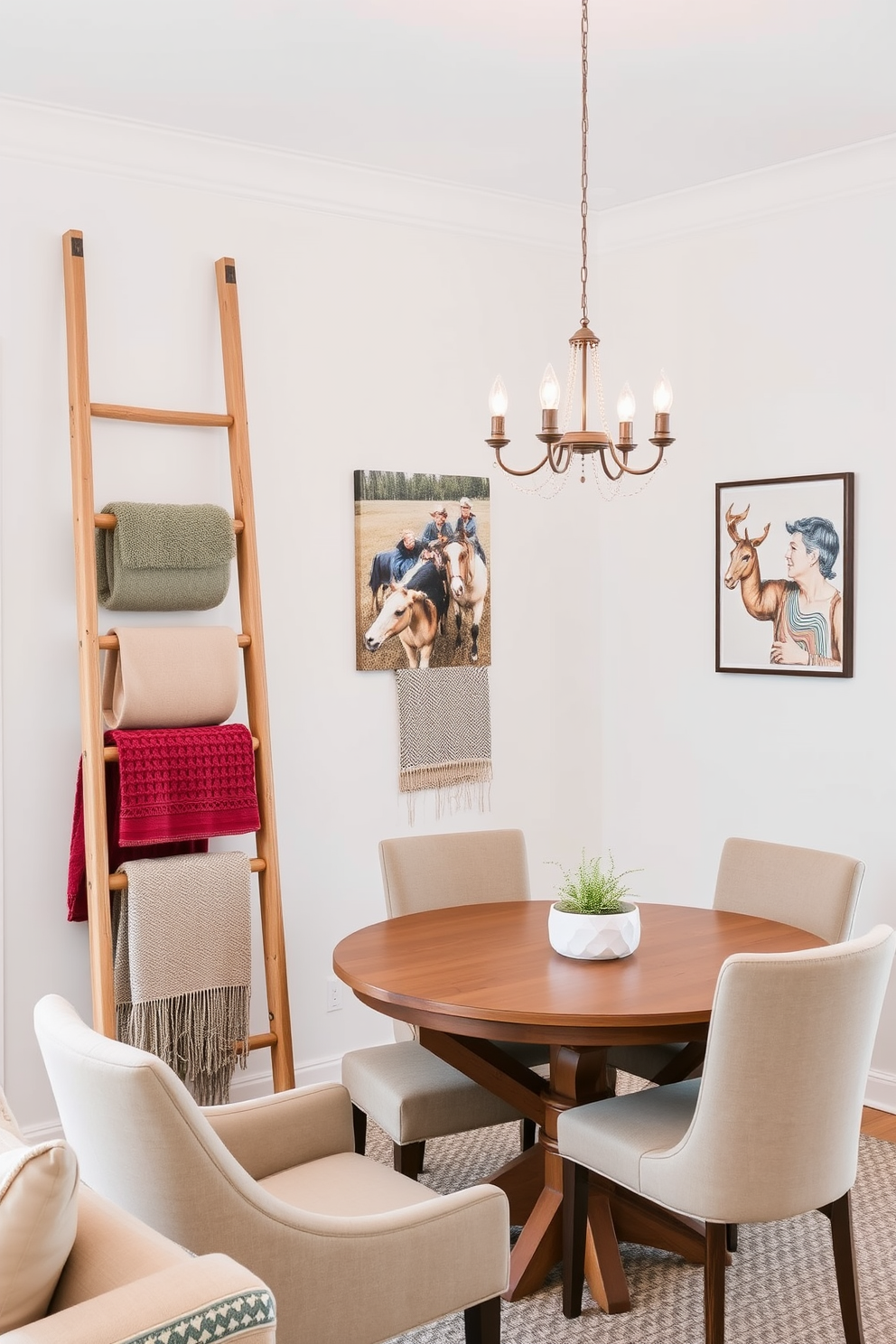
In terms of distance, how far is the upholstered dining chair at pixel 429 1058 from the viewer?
2746 mm

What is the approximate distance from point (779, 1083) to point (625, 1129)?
394mm

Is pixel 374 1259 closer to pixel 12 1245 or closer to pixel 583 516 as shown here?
pixel 12 1245

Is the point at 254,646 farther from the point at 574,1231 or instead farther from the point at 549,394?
the point at 574,1231

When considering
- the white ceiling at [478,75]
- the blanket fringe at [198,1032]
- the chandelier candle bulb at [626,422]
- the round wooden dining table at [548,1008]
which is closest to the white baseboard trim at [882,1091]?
the round wooden dining table at [548,1008]

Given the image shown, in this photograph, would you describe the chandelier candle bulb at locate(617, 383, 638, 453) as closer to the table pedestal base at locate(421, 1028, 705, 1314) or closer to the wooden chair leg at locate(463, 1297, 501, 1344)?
the table pedestal base at locate(421, 1028, 705, 1314)

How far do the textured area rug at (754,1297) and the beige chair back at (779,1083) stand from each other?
1.42 feet

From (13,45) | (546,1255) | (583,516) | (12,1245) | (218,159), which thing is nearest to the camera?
(12,1245)

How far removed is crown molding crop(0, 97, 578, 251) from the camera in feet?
10.8

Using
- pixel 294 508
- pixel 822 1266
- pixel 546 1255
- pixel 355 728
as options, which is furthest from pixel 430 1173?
pixel 294 508

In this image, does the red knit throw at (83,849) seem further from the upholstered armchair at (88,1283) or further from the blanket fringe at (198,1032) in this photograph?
the upholstered armchair at (88,1283)

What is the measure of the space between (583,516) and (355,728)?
3.87 ft

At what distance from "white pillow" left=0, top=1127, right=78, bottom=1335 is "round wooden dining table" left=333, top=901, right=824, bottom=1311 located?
3.48 ft

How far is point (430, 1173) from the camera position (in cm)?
329

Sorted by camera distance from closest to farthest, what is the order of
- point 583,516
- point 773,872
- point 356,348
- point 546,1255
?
1. point 546,1255
2. point 773,872
3. point 356,348
4. point 583,516
